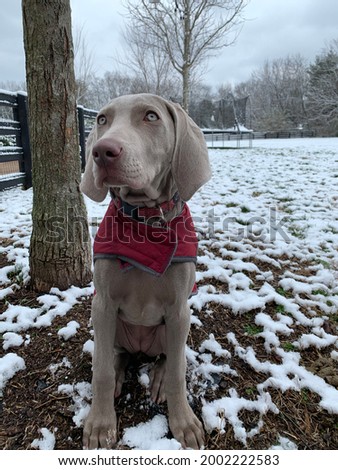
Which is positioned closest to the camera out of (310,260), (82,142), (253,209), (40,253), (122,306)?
(122,306)

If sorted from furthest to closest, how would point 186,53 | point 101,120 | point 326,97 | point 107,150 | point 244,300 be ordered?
point 326,97 < point 186,53 < point 244,300 < point 101,120 < point 107,150

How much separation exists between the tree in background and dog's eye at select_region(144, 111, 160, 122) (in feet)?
126

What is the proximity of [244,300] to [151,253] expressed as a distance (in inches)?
53.8

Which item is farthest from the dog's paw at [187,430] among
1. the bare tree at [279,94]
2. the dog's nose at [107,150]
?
the bare tree at [279,94]

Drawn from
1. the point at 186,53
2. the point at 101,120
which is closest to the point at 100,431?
the point at 101,120

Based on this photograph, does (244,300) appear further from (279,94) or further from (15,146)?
(279,94)

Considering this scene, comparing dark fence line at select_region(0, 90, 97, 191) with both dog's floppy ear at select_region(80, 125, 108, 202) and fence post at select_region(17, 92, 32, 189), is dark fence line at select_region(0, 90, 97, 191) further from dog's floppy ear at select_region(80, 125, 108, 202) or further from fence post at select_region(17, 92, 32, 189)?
dog's floppy ear at select_region(80, 125, 108, 202)

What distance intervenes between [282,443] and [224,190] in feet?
16.7

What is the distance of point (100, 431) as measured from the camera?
59.8 inches

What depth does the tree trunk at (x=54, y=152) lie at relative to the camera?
2211 millimetres

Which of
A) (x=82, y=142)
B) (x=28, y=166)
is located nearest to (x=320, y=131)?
(x=82, y=142)

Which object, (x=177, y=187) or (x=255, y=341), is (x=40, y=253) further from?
(x=255, y=341)

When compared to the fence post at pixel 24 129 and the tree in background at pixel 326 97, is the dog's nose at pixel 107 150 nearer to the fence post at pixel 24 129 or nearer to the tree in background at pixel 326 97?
the fence post at pixel 24 129

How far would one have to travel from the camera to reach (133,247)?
1523 mm
